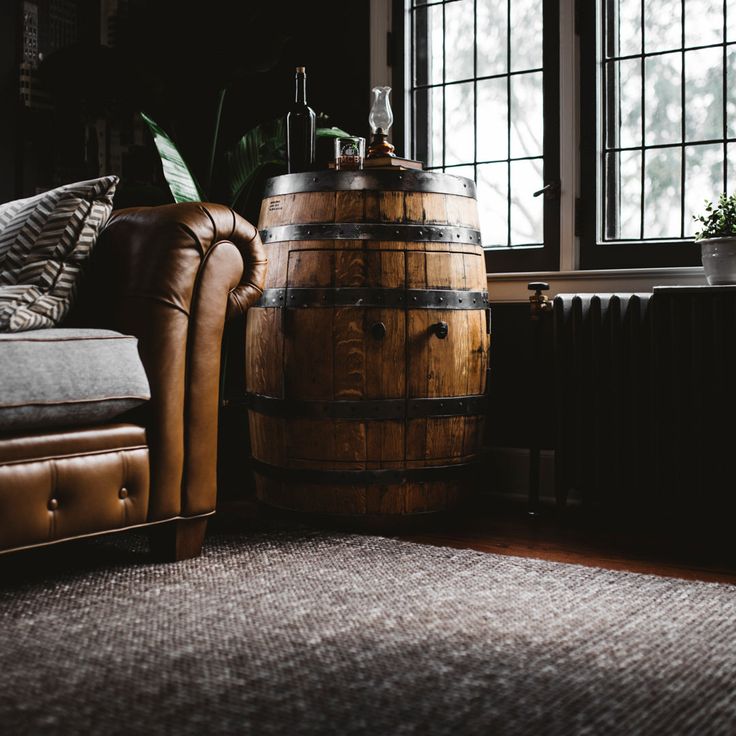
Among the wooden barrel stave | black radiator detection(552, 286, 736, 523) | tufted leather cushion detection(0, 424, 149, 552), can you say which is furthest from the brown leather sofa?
black radiator detection(552, 286, 736, 523)

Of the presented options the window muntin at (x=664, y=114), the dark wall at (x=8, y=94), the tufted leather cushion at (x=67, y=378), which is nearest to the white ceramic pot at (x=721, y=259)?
the window muntin at (x=664, y=114)

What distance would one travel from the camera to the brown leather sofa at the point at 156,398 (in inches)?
69.2

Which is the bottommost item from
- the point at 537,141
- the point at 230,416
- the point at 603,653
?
the point at 603,653

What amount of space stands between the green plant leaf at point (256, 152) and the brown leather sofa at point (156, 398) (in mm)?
1055

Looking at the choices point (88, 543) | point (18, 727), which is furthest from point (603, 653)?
point (88, 543)

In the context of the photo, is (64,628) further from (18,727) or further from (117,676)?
(18,727)

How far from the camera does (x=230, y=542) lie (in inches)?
87.6

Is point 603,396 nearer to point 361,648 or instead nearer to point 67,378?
point 361,648

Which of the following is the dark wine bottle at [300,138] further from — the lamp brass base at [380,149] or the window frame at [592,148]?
the window frame at [592,148]

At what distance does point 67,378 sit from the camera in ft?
5.73

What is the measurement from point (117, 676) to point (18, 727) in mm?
194

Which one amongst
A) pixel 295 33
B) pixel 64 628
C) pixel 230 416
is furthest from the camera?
pixel 295 33

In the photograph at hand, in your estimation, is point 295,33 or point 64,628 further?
point 295,33

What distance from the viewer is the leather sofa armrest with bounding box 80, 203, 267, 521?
1.93 metres
